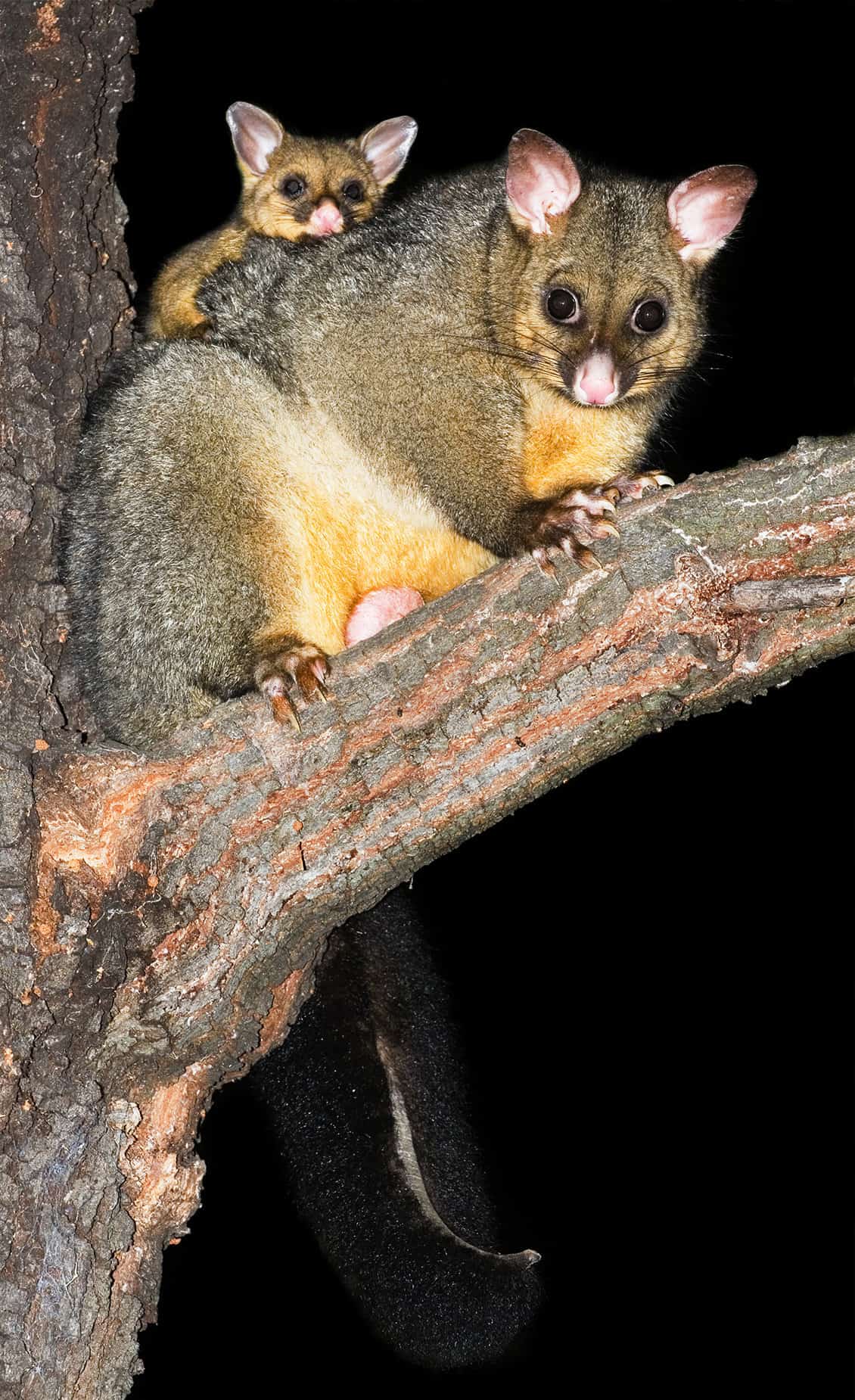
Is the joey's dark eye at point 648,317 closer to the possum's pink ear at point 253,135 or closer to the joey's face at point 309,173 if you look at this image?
the joey's face at point 309,173

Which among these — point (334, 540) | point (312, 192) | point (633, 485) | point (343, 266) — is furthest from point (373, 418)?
point (312, 192)

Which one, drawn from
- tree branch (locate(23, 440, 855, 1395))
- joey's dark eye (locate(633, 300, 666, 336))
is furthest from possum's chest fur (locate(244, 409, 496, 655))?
joey's dark eye (locate(633, 300, 666, 336))

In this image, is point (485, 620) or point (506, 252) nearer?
point (485, 620)

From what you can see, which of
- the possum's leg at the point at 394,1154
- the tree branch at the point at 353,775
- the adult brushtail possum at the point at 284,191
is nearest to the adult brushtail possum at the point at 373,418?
the tree branch at the point at 353,775

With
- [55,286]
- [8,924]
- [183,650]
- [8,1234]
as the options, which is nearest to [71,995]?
[8,924]

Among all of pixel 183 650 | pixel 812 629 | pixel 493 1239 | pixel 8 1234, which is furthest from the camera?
pixel 493 1239

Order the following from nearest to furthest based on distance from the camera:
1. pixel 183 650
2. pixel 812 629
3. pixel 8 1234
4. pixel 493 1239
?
pixel 812 629 < pixel 8 1234 < pixel 183 650 < pixel 493 1239

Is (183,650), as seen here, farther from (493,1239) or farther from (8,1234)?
(493,1239)

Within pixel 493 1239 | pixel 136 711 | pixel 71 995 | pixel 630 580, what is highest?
pixel 630 580

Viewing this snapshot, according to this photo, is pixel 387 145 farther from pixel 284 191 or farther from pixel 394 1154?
pixel 394 1154
